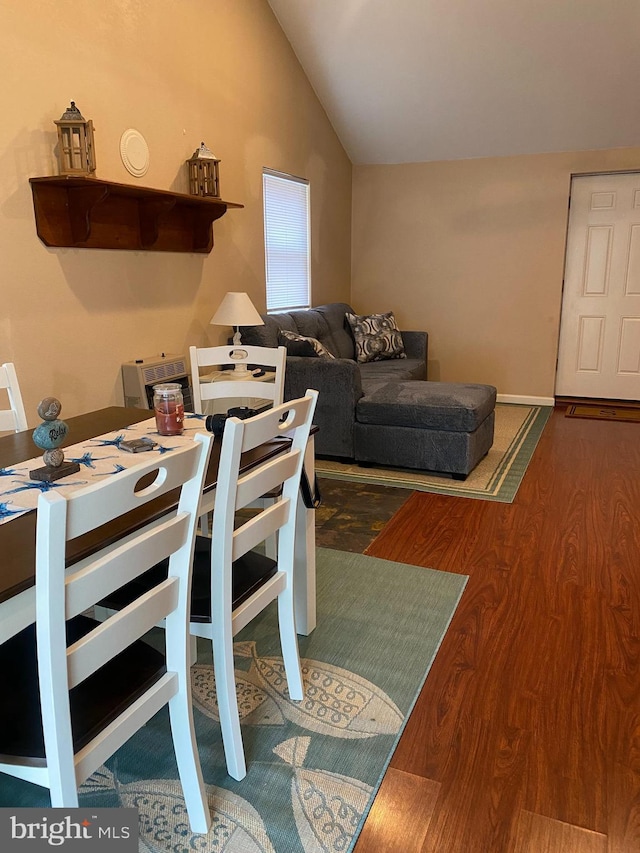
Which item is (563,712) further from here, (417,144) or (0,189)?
(417,144)

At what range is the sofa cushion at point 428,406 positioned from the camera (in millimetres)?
3670

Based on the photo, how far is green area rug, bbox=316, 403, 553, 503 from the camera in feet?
11.9

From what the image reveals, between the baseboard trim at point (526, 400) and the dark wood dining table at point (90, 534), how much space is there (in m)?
4.26

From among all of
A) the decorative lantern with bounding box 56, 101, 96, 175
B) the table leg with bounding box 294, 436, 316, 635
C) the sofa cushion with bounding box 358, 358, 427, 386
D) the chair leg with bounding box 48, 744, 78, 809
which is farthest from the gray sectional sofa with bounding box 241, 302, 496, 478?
the chair leg with bounding box 48, 744, 78, 809

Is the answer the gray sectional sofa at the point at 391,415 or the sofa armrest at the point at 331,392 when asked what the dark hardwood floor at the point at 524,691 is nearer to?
the gray sectional sofa at the point at 391,415

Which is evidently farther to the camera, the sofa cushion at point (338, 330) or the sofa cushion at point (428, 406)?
the sofa cushion at point (338, 330)

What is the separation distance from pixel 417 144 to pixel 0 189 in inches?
159

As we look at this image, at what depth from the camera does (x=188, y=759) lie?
141 cm

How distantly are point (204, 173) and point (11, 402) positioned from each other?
2.17m

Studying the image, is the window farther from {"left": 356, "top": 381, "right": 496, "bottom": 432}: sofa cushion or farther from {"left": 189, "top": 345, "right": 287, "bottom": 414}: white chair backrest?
{"left": 189, "top": 345, "right": 287, "bottom": 414}: white chair backrest

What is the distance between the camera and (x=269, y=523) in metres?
1.67

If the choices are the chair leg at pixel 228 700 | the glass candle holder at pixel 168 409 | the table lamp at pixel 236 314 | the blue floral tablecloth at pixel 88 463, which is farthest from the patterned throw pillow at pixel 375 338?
the chair leg at pixel 228 700

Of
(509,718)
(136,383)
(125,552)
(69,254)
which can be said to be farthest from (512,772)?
(69,254)

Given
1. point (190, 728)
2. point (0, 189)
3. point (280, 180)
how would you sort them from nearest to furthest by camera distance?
point (190, 728) < point (0, 189) < point (280, 180)
